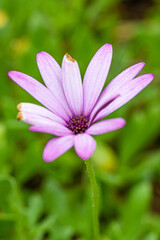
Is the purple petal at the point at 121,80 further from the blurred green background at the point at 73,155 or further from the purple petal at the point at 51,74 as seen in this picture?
the blurred green background at the point at 73,155

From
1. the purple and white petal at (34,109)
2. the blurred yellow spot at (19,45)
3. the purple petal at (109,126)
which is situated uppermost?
the blurred yellow spot at (19,45)

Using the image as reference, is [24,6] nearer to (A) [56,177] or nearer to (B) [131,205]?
(A) [56,177]

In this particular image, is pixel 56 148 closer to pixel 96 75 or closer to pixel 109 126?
pixel 109 126

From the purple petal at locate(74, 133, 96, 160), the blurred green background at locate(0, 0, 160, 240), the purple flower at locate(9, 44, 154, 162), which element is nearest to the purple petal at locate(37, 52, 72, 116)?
the purple flower at locate(9, 44, 154, 162)

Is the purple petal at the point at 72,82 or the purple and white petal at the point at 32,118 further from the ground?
the purple petal at the point at 72,82

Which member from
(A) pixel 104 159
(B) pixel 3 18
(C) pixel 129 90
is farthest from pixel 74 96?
(B) pixel 3 18

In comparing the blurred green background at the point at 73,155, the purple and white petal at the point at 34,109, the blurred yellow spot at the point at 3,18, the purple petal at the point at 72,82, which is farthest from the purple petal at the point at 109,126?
the blurred yellow spot at the point at 3,18

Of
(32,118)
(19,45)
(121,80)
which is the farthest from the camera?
(19,45)
